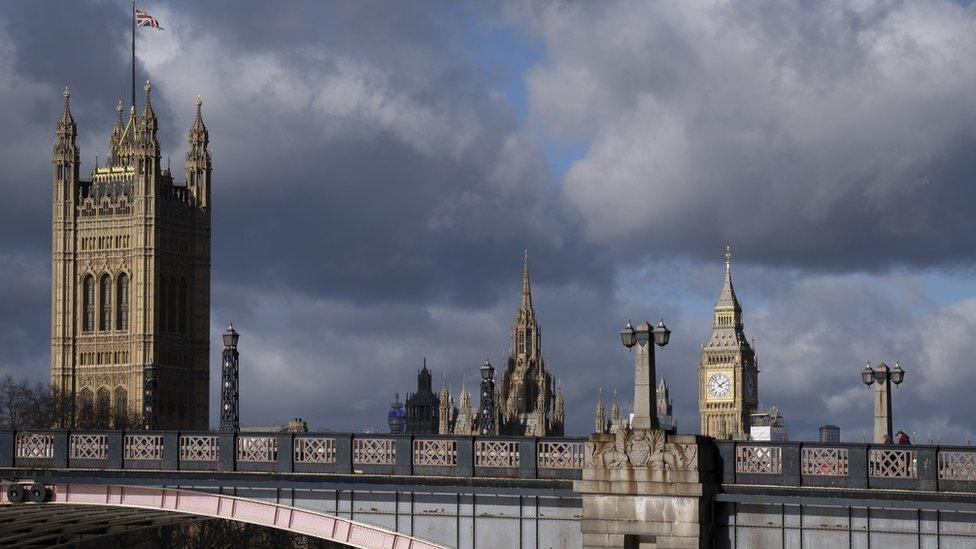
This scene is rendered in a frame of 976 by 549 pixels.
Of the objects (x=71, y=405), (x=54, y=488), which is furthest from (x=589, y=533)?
(x=71, y=405)

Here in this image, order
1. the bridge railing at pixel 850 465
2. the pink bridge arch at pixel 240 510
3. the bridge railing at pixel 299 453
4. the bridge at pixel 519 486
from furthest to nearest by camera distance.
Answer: the pink bridge arch at pixel 240 510 → the bridge railing at pixel 299 453 → the bridge at pixel 519 486 → the bridge railing at pixel 850 465

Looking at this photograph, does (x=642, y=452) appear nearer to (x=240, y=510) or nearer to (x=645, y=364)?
(x=645, y=364)

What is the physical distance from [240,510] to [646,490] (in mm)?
12311

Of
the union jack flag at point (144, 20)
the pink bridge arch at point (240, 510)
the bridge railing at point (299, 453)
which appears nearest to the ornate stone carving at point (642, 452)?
the bridge railing at point (299, 453)

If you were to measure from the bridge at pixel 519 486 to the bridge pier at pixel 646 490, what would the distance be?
32mm

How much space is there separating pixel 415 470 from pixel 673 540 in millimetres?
7706

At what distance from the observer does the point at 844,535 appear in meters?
51.6

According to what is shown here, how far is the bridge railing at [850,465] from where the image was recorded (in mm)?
50438

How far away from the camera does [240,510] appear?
59.5 metres

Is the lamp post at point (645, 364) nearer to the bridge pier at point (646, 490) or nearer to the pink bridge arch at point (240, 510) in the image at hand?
the bridge pier at point (646, 490)

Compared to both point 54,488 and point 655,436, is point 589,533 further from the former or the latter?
point 54,488

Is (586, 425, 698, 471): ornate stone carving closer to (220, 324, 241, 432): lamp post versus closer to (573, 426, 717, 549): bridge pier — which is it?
(573, 426, 717, 549): bridge pier

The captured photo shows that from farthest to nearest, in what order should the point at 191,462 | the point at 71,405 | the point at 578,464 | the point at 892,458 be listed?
the point at 71,405 < the point at 191,462 < the point at 578,464 < the point at 892,458

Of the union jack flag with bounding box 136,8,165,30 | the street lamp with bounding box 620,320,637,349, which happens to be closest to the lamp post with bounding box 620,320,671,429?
the street lamp with bounding box 620,320,637,349
